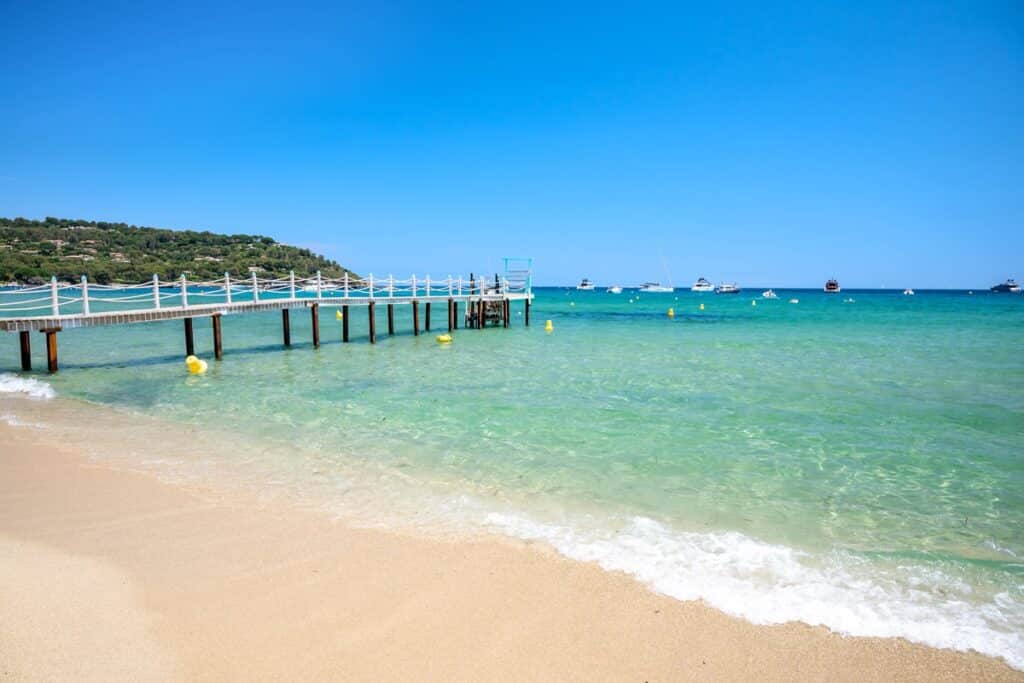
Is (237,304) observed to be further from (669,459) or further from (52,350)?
(669,459)

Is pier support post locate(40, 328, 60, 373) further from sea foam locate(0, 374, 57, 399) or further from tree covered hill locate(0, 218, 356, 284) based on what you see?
tree covered hill locate(0, 218, 356, 284)

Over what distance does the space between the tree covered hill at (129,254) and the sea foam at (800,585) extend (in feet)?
213

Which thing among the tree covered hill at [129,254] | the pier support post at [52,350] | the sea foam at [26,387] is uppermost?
the tree covered hill at [129,254]

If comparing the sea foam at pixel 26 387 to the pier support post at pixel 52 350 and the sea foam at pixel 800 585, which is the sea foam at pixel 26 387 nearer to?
the pier support post at pixel 52 350

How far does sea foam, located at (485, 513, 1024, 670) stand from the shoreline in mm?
189

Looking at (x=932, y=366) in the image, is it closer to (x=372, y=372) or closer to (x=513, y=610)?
(x=372, y=372)

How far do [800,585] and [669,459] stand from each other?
12.8 feet

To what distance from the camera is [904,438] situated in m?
10.4

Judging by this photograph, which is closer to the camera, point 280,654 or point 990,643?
point 280,654

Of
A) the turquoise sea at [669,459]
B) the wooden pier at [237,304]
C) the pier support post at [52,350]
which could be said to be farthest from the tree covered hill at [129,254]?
the turquoise sea at [669,459]

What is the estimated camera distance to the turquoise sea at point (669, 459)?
512cm

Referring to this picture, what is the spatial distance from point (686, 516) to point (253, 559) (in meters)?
4.47

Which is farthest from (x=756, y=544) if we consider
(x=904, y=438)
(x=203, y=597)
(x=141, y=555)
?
(x=904, y=438)

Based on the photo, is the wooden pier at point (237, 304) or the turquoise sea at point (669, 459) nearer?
the turquoise sea at point (669, 459)
